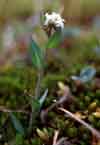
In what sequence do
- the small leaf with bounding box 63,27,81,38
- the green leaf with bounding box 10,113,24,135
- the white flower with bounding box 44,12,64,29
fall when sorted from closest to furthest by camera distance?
the white flower with bounding box 44,12,64,29 → the green leaf with bounding box 10,113,24,135 → the small leaf with bounding box 63,27,81,38

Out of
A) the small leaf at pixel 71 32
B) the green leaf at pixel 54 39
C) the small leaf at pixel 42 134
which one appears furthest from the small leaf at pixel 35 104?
the small leaf at pixel 71 32

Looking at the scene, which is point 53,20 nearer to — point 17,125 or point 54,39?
point 54,39

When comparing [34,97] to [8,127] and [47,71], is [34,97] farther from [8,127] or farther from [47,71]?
[47,71]

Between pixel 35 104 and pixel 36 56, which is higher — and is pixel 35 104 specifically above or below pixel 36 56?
below

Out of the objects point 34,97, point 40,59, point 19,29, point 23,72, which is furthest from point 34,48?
point 19,29

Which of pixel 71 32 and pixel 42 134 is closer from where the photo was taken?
pixel 42 134

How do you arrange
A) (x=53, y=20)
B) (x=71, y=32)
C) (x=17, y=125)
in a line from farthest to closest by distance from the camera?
(x=71, y=32)
(x=17, y=125)
(x=53, y=20)

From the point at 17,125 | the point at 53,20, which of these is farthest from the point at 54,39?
the point at 17,125

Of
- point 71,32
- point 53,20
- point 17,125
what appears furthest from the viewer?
point 71,32

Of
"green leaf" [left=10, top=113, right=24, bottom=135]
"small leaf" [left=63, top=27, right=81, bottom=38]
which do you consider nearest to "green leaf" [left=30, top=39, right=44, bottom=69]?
"green leaf" [left=10, top=113, right=24, bottom=135]

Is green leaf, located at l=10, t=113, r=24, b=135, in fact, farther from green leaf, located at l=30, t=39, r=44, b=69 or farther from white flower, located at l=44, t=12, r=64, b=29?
white flower, located at l=44, t=12, r=64, b=29

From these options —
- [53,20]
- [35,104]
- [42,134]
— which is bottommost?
[42,134]
